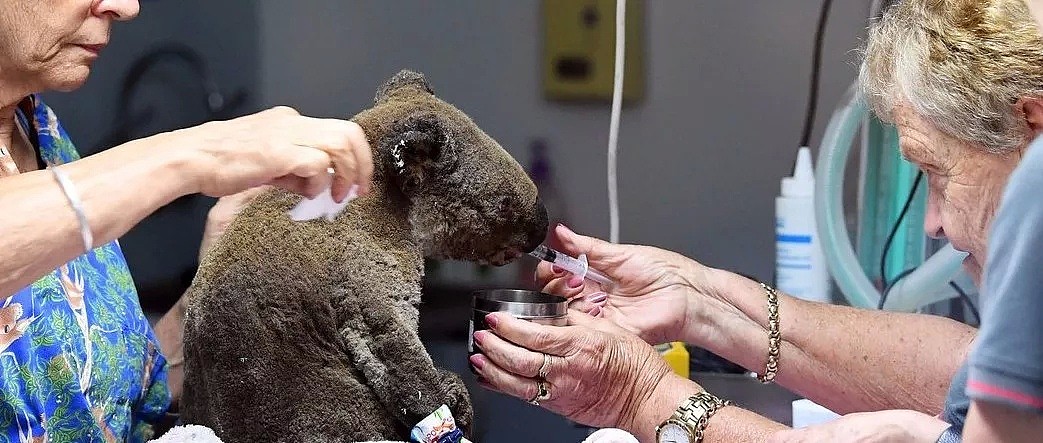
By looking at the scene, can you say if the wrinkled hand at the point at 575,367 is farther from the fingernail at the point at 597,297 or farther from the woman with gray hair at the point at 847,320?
the fingernail at the point at 597,297

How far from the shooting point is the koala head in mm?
1093

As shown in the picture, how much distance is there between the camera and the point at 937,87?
1.00 m

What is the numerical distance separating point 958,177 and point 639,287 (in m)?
0.51

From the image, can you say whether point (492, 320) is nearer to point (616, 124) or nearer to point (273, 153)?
point (273, 153)

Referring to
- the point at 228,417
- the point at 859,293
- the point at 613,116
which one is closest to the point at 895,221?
the point at 859,293

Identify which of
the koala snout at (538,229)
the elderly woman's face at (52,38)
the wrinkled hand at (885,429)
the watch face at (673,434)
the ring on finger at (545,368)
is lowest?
the watch face at (673,434)

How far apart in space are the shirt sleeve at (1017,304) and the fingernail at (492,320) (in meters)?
0.59

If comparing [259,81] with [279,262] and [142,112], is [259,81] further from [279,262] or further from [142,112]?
[279,262]

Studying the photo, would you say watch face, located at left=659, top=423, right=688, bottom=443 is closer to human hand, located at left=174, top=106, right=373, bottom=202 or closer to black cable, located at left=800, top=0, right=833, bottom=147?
human hand, located at left=174, top=106, right=373, bottom=202

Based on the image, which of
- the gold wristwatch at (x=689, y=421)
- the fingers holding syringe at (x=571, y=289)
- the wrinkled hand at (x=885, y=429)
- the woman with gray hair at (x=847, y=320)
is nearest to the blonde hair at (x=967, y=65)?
the woman with gray hair at (x=847, y=320)

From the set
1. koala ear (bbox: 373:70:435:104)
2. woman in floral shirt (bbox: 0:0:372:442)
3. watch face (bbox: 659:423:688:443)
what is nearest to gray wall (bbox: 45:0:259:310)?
woman in floral shirt (bbox: 0:0:372:442)

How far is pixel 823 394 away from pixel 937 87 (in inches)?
21.5

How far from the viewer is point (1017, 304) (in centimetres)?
59

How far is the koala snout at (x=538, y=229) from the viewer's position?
1.21 m
